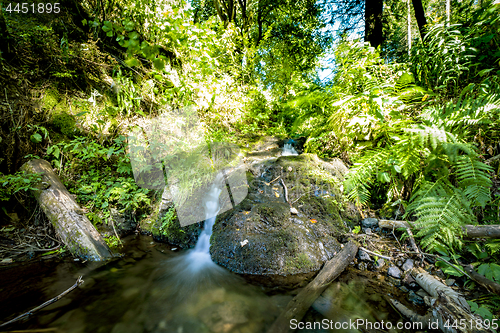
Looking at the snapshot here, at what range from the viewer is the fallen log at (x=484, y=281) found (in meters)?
1.72

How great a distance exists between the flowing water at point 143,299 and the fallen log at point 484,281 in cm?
95

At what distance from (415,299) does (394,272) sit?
0.36 m

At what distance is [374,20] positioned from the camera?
491 centimetres

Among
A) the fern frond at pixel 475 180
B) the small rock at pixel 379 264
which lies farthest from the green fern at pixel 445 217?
the small rock at pixel 379 264

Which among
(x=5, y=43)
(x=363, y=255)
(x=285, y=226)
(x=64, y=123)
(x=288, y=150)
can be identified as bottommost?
(x=363, y=255)

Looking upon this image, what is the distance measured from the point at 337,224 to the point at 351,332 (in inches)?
61.1

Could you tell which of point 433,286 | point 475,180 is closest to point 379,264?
point 433,286

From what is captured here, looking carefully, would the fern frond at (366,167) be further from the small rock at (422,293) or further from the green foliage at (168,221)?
the green foliage at (168,221)

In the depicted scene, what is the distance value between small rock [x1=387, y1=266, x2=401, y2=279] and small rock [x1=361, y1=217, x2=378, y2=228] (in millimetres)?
722

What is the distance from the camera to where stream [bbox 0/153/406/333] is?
1.86 m

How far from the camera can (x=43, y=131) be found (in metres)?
3.43

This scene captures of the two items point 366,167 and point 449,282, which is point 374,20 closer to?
point 366,167

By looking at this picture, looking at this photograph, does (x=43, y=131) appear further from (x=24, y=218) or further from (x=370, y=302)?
(x=370, y=302)

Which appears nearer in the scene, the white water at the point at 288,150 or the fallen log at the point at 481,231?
the fallen log at the point at 481,231
